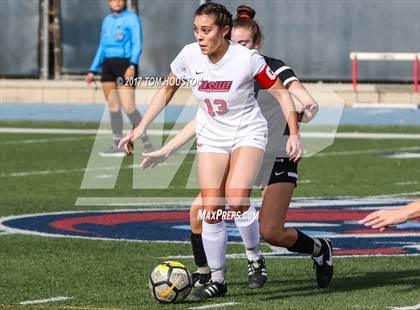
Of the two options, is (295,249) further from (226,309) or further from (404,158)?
(404,158)

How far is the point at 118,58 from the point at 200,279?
1165cm

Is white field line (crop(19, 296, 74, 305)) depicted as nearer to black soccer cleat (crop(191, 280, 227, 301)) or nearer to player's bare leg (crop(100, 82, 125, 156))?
black soccer cleat (crop(191, 280, 227, 301))

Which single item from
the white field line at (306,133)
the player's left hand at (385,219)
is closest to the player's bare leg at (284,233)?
the player's left hand at (385,219)

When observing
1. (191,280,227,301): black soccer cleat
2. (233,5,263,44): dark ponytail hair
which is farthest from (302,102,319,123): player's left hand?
(191,280,227,301): black soccer cleat

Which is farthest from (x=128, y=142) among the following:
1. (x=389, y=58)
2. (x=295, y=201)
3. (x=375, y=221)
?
(x=389, y=58)

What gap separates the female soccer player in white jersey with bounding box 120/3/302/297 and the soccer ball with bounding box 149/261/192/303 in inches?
6.2

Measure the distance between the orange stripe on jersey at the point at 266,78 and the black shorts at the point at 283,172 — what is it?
0.69 meters

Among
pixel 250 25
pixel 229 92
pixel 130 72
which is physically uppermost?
pixel 250 25

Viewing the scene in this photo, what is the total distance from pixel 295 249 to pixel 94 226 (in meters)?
3.86

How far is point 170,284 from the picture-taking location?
945 centimetres

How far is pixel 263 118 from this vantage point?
987 cm

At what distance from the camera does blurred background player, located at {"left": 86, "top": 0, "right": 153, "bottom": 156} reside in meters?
21.1

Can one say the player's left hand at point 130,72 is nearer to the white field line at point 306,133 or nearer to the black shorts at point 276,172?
the white field line at point 306,133

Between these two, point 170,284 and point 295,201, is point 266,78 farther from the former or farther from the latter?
point 295,201
